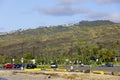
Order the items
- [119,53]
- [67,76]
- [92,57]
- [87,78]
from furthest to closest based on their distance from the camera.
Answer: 1. [119,53]
2. [92,57]
3. [67,76]
4. [87,78]

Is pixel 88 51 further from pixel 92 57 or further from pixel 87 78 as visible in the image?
pixel 87 78

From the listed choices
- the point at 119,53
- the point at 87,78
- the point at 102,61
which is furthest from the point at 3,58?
the point at 87,78

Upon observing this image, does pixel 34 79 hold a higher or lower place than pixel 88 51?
lower

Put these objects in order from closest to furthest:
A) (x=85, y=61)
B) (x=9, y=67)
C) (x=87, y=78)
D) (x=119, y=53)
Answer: (x=87, y=78), (x=9, y=67), (x=85, y=61), (x=119, y=53)

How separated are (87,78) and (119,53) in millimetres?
147442

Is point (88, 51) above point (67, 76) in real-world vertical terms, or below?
above

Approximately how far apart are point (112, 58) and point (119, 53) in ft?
95.2

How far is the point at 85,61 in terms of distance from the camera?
16275cm

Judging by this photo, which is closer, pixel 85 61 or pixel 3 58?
pixel 85 61

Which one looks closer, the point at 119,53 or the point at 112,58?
the point at 112,58

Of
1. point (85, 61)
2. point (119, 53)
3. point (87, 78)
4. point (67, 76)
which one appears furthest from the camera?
point (119, 53)

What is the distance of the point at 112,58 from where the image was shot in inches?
6752

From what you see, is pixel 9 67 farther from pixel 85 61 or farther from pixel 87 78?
pixel 87 78

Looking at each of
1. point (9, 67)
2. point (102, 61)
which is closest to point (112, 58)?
point (102, 61)
